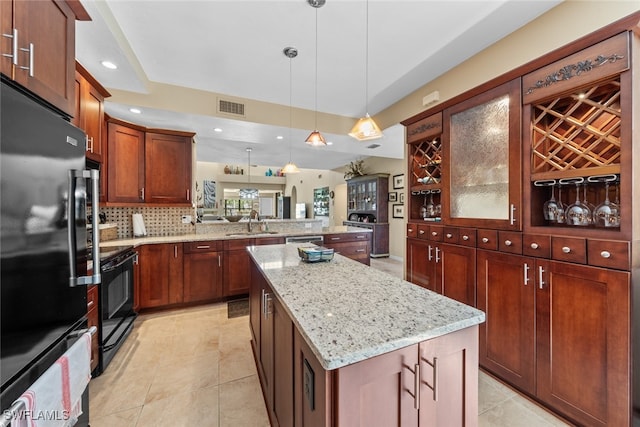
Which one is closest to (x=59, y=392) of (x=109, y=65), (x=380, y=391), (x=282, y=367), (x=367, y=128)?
(x=282, y=367)

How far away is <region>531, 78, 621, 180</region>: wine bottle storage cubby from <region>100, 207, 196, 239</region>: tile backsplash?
14.0ft

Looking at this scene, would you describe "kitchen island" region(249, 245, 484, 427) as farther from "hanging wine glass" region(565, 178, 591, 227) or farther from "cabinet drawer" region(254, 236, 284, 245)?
"cabinet drawer" region(254, 236, 284, 245)

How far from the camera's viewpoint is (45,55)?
117 centimetres

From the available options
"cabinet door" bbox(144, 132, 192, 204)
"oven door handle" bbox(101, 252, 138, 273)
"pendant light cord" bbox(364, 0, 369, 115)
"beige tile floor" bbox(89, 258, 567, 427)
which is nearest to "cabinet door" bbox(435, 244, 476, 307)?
"beige tile floor" bbox(89, 258, 567, 427)

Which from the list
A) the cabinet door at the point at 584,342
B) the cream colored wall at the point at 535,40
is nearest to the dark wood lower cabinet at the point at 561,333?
the cabinet door at the point at 584,342

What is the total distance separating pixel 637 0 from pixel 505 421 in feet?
8.66

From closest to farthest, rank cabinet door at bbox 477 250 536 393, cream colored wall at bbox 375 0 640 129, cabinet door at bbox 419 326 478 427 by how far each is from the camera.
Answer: cabinet door at bbox 419 326 478 427
cream colored wall at bbox 375 0 640 129
cabinet door at bbox 477 250 536 393

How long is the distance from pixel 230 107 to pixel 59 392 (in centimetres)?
313

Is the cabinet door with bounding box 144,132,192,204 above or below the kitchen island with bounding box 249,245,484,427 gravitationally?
above

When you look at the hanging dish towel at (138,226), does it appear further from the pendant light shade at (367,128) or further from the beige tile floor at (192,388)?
the pendant light shade at (367,128)

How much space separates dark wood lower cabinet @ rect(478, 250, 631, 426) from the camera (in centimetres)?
138

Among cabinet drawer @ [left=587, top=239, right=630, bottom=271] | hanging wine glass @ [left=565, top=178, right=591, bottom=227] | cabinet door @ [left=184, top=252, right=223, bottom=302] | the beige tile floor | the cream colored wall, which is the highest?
the cream colored wall

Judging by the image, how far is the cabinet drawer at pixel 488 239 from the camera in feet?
6.55

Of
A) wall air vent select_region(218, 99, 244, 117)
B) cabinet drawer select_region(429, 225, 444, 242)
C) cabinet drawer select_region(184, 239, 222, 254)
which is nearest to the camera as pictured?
cabinet drawer select_region(429, 225, 444, 242)
